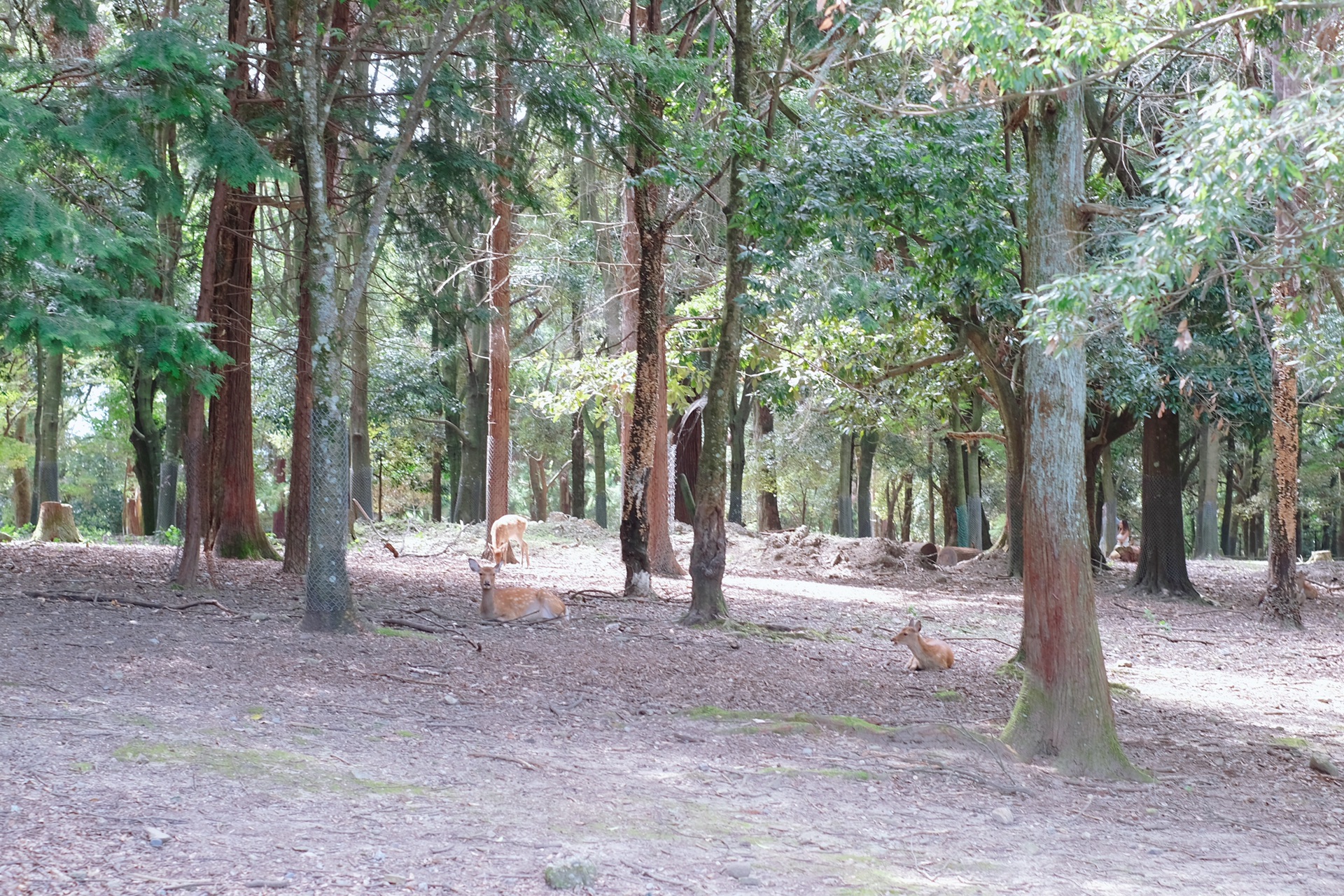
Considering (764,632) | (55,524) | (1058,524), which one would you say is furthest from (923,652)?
(55,524)

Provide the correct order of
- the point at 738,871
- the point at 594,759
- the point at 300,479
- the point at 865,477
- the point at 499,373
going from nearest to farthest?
the point at 738,871 → the point at 594,759 → the point at 300,479 → the point at 499,373 → the point at 865,477

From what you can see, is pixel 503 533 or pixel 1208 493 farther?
pixel 1208 493

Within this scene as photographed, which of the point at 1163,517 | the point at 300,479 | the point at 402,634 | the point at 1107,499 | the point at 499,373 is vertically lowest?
the point at 402,634

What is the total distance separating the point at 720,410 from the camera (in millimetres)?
11477

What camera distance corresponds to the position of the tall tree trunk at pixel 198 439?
34.7 feet

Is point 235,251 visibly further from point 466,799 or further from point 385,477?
point 385,477

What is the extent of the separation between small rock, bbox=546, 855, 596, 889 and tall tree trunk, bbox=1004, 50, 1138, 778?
3.95 m

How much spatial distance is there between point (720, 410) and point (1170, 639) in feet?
23.8

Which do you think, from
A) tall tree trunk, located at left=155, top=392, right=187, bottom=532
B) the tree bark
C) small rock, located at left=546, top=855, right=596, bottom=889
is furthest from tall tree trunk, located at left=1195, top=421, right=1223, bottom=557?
small rock, located at left=546, top=855, right=596, bottom=889

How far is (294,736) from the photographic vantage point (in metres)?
6.30

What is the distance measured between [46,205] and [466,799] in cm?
529

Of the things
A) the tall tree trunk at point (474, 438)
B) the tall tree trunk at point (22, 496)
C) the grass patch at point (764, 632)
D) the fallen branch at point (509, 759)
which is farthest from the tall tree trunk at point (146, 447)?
the fallen branch at point (509, 759)

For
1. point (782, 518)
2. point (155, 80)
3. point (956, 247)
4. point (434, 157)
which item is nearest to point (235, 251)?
point (434, 157)

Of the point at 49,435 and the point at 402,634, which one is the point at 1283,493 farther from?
the point at 49,435
